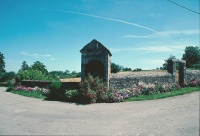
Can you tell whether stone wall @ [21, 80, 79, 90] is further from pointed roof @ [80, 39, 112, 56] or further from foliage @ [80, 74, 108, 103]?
pointed roof @ [80, 39, 112, 56]

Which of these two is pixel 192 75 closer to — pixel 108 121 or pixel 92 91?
pixel 92 91

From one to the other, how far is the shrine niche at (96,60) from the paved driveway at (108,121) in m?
3.86

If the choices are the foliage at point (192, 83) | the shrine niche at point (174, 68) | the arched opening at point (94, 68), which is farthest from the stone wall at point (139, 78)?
the arched opening at point (94, 68)

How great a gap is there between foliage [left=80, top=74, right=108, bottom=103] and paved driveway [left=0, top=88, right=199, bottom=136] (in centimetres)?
144

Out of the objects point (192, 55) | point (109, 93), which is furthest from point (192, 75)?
point (192, 55)

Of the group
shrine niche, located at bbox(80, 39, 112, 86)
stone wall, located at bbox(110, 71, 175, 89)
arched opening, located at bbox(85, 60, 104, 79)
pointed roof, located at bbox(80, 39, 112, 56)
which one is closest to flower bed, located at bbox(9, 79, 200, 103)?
stone wall, located at bbox(110, 71, 175, 89)

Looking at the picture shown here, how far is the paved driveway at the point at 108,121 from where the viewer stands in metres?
5.96

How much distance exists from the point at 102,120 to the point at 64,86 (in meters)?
7.19

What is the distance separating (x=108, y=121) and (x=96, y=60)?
6686mm

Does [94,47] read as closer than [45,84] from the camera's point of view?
Yes

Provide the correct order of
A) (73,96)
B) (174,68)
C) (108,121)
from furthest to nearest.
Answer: (174,68)
(73,96)
(108,121)

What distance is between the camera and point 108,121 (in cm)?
712

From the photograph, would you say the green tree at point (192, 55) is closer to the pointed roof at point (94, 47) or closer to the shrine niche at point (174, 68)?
the shrine niche at point (174, 68)

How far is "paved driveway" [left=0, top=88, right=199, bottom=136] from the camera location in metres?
5.96
